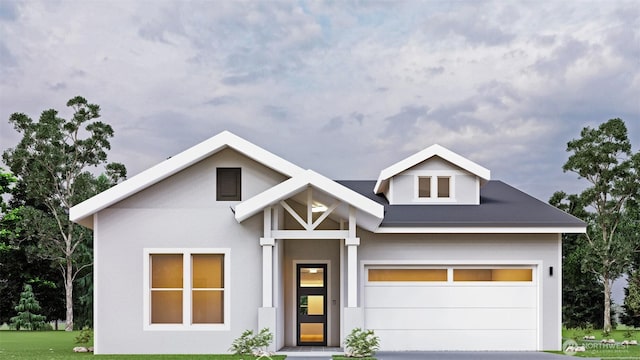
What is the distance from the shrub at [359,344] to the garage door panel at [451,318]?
176 centimetres

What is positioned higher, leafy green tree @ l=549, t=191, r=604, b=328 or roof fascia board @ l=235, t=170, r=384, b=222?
roof fascia board @ l=235, t=170, r=384, b=222

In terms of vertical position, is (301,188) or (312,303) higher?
(301,188)

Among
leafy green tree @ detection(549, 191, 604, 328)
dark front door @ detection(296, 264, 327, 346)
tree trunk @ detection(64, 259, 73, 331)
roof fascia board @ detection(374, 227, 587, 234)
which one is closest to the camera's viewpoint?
roof fascia board @ detection(374, 227, 587, 234)

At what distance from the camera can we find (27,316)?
33.4 m

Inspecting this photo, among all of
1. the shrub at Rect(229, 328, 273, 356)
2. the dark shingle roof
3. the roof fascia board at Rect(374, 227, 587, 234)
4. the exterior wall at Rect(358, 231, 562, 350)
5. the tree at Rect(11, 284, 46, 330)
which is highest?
the dark shingle roof

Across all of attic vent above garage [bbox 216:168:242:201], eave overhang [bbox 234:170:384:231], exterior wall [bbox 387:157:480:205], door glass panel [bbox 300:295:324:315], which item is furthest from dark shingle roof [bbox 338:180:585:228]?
attic vent above garage [bbox 216:168:242:201]

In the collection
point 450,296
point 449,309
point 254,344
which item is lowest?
point 254,344

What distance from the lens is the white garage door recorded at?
60.5 feet

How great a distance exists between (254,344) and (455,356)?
4.53 m

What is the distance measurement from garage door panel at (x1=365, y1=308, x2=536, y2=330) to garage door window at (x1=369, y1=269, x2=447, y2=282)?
29.1 inches

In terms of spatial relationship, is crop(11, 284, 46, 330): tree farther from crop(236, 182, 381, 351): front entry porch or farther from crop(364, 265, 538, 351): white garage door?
crop(364, 265, 538, 351): white garage door

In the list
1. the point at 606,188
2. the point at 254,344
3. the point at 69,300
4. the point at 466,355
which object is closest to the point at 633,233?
the point at 606,188

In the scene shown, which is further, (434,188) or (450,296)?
(434,188)

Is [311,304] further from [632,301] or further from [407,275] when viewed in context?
[632,301]
